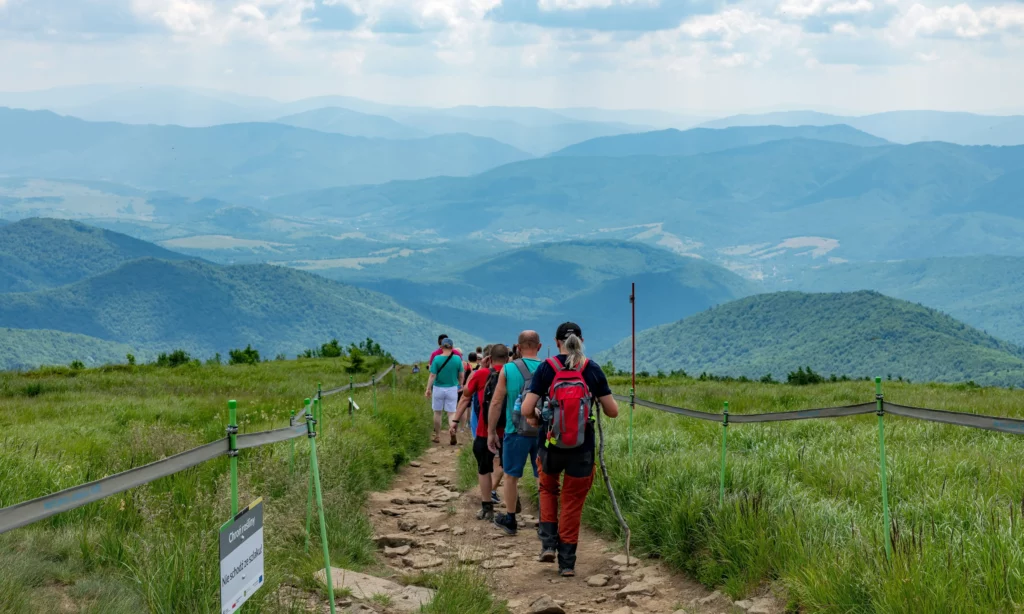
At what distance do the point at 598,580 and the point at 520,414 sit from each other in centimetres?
186

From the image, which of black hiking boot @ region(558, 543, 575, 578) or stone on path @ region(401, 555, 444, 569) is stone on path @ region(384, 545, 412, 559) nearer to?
stone on path @ region(401, 555, 444, 569)

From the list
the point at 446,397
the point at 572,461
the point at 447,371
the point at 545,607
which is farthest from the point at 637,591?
the point at 447,371

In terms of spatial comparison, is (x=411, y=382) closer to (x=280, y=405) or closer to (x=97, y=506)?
(x=280, y=405)

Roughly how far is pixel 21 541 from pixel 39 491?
1.59 m

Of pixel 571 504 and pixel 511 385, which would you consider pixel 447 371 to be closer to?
pixel 511 385

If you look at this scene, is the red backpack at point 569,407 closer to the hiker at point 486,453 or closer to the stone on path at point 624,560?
the stone on path at point 624,560

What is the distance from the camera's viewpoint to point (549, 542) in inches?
319

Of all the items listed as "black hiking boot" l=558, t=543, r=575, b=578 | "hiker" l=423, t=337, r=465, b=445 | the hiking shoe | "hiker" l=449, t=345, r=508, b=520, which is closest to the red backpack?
"black hiking boot" l=558, t=543, r=575, b=578

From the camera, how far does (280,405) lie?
15727mm

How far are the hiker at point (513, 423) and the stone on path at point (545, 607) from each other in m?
2.33

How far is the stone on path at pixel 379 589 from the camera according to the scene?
613 cm

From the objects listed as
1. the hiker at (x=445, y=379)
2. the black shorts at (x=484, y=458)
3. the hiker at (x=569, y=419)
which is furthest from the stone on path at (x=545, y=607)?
the hiker at (x=445, y=379)

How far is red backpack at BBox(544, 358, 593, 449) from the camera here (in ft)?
24.0

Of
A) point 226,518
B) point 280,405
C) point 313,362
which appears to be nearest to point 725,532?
point 226,518
